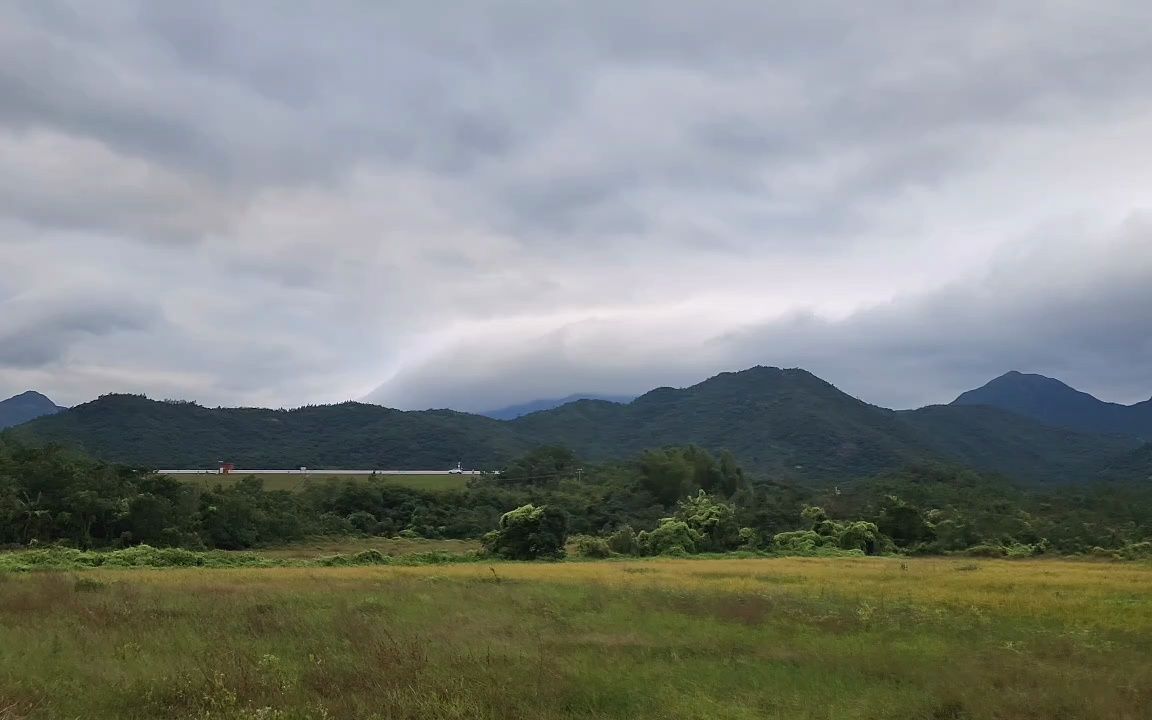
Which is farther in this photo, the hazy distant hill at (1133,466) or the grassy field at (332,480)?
the hazy distant hill at (1133,466)

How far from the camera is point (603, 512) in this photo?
7125 centimetres

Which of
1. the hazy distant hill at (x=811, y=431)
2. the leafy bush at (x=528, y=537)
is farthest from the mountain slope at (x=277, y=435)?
the leafy bush at (x=528, y=537)

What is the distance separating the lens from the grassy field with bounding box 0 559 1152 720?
9.20 meters

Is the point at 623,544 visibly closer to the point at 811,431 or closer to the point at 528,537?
the point at 528,537

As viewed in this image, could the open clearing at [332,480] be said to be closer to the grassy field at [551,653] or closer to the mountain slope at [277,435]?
the mountain slope at [277,435]

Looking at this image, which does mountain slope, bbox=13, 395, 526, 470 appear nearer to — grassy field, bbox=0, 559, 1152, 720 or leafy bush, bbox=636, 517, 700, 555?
leafy bush, bbox=636, 517, 700, 555

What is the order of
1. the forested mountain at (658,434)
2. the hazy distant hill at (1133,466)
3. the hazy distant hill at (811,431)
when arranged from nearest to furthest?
the hazy distant hill at (1133,466) < the forested mountain at (658,434) < the hazy distant hill at (811,431)

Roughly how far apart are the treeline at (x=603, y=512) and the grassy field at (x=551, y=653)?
980 inches

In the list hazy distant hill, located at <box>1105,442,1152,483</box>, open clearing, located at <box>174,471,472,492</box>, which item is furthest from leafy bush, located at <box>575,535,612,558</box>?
A: hazy distant hill, located at <box>1105,442,1152,483</box>

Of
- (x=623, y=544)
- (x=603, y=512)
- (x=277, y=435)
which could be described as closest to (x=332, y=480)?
(x=603, y=512)

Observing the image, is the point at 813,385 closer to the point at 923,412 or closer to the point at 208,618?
the point at 923,412

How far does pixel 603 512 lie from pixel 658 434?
93651 millimetres

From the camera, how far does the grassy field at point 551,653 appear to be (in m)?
9.20

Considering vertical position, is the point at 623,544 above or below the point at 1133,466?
below
